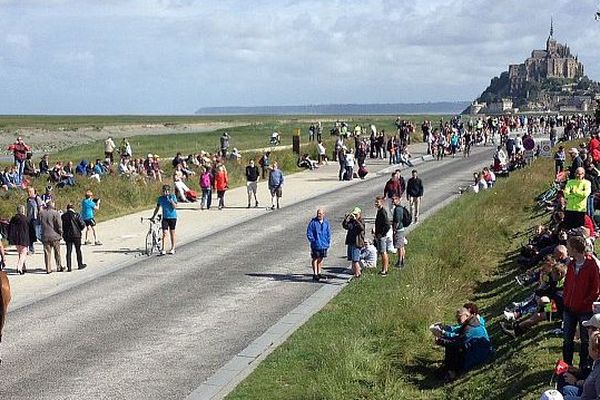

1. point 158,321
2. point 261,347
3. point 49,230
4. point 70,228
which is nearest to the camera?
point 261,347

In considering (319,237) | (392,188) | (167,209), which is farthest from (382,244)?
(167,209)

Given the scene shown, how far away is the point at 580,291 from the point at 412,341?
11.8 ft

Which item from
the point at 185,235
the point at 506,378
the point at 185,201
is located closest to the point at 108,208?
the point at 185,201

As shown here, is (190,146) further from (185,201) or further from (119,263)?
(119,263)

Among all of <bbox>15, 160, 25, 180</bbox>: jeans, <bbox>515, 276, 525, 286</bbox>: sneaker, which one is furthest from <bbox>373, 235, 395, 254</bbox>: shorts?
<bbox>15, 160, 25, 180</bbox>: jeans

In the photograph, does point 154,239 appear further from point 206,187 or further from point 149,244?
point 206,187

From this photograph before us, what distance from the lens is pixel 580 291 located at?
339 inches

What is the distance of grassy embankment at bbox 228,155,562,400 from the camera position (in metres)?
9.66

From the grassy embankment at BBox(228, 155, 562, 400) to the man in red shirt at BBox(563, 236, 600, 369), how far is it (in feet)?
1.92

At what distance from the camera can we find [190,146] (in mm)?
64188

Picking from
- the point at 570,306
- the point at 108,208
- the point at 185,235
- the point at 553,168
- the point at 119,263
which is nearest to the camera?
the point at 570,306

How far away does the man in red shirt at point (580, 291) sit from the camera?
28.0 ft

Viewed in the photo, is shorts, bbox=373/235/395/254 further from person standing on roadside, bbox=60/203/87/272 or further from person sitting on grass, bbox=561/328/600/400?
person sitting on grass, bbox=561/328/600/400

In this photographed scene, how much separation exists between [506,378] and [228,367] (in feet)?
11.6
